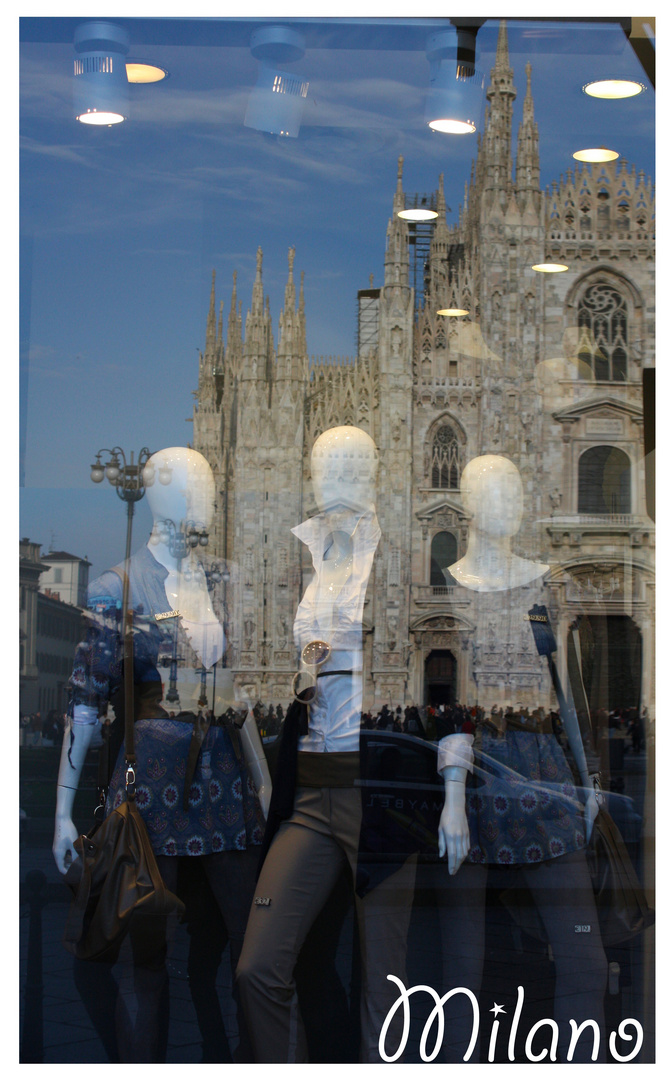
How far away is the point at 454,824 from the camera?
9.78ft

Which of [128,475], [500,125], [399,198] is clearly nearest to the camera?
[128,475]

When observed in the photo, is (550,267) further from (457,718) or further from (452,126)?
(457,718)

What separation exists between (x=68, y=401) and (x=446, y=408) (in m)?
1.59

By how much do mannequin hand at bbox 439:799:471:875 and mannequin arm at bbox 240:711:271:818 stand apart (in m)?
0.54

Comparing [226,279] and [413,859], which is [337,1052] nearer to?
[413,859]

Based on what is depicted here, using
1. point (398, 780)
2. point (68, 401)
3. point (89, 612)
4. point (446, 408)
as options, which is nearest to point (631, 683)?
point (398, 780)

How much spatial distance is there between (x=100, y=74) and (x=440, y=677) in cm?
234

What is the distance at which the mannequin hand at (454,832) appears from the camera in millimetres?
2971

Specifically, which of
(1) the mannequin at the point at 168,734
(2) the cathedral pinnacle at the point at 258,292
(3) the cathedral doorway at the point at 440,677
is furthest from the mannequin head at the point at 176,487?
(3) the cathedral doorway at the point at 440,677

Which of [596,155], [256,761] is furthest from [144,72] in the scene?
[256,761]

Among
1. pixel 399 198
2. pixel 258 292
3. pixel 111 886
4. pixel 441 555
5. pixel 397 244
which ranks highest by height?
pixel 399 198

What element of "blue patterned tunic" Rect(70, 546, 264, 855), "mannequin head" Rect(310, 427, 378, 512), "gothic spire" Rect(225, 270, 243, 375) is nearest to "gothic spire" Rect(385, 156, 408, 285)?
"gothic spire" Rect(225, 270, 243, 375)

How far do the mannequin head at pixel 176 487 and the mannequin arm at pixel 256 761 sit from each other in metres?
0.69

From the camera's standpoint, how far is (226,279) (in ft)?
12.1
